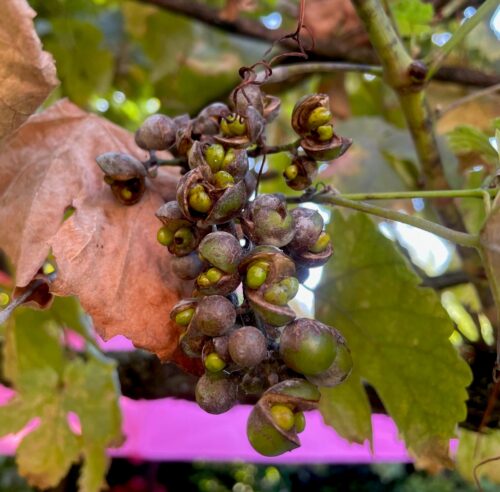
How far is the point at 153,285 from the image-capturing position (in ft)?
1.77

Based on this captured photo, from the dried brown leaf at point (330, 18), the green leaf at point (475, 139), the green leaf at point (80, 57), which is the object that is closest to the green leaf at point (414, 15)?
the green leaf at point (475, 139)

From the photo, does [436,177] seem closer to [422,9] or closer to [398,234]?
[422,9]

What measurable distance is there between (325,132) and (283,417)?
204 mm

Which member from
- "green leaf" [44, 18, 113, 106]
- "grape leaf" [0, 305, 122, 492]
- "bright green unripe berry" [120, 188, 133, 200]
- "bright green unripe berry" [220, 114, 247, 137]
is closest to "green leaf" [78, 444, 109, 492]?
"grape leaf" [0, 305, 122, 492]

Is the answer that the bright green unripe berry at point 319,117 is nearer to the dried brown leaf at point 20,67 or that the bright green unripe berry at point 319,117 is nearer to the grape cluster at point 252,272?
the grape cluster at point 252,272

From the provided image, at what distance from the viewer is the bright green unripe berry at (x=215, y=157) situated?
457 millimetres

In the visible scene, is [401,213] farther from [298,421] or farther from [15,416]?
[15,416]

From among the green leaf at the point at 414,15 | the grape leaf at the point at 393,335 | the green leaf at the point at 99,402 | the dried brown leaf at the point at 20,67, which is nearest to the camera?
the dried brown leaf at the point at 20,67

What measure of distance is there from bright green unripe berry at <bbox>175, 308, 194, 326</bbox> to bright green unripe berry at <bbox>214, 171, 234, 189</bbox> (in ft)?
0.28

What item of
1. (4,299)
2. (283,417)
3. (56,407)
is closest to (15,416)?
(56,407)

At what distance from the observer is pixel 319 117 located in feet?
1.57

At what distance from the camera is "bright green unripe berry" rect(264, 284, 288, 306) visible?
15.8 inches

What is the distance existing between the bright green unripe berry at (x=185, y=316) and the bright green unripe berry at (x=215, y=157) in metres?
0.10

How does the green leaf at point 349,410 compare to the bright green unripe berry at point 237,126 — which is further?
the green leaf at point 349,410
